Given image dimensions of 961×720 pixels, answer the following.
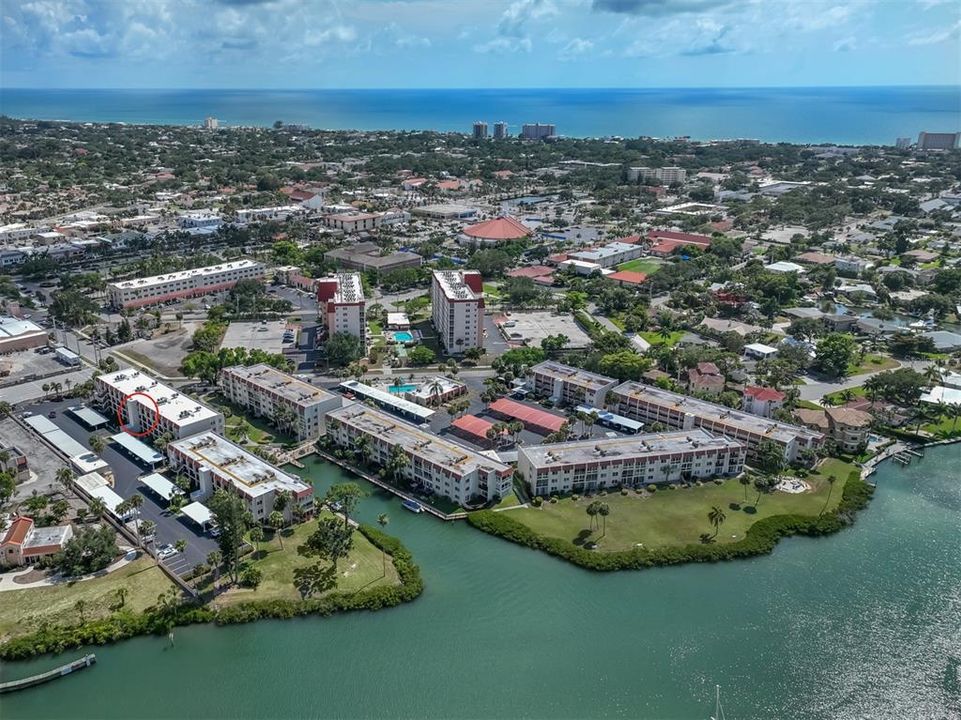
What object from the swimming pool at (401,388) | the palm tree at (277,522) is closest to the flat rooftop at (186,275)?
the swimming pool at (401,388)

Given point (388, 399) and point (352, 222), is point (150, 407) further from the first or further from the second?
point (352, 222)

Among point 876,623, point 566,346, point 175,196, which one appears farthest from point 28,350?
point 175,196

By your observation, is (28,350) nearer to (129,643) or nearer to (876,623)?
(129,643)

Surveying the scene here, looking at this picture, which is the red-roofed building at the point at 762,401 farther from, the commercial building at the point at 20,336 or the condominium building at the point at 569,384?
the commercial building at the point at 20,336

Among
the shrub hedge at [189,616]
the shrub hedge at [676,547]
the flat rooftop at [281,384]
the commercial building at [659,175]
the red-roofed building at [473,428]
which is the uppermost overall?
the commercial building at [659,175]

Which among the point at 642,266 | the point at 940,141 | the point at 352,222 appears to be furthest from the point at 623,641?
the point at 940,141

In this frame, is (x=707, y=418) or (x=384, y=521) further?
(x=707, y=418)
